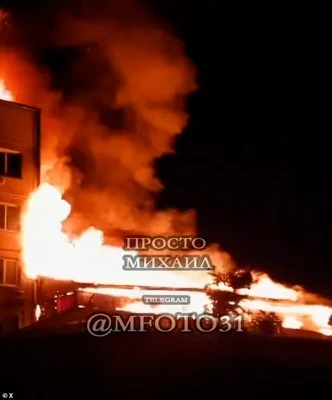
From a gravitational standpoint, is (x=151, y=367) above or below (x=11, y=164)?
below

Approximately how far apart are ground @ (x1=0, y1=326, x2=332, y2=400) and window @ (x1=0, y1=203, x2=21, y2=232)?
8.07 metres

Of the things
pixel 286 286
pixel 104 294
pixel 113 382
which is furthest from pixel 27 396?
pixel 286 286

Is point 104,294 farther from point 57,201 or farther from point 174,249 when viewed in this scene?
point 57,201

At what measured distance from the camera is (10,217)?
106 ft

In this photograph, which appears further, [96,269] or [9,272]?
[96,269]

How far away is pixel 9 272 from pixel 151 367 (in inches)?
411

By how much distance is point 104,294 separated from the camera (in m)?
30.6

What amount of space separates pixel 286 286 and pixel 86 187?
9.61 meters

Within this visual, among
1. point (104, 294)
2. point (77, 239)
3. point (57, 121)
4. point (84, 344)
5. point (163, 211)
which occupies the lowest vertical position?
point (84, 344)

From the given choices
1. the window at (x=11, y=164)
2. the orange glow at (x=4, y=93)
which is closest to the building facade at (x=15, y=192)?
the window at (x=11, y=164)

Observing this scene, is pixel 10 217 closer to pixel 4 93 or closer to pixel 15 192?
pixel 15 192

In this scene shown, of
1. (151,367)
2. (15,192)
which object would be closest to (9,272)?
(15,192)

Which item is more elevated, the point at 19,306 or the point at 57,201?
the point at 57,201

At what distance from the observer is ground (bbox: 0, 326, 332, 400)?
22047 mm
